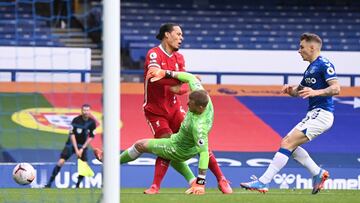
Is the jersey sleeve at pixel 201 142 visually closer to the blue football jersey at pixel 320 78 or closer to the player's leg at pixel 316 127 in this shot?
the player's leg at pixel 316 127

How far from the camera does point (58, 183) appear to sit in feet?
55.7

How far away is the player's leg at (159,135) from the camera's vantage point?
11578mm

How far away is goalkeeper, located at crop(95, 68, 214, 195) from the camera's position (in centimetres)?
1081

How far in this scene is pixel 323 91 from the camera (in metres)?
10.8

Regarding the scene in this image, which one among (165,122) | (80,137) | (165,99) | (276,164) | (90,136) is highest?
(165,99)

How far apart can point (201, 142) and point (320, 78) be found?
1.57 meters

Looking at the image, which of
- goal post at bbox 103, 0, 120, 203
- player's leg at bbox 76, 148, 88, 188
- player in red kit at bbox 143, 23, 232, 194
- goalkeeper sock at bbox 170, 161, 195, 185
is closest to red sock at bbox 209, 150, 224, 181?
player in red kit at bbox 143, 23, 232, 194

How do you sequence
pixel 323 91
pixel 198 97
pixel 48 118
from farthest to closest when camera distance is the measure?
pixel 48 118 → pixel 323 91 → pixel 198 97

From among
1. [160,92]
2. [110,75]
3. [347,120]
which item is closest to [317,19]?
[347,120]

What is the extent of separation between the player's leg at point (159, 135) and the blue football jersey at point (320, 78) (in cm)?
173

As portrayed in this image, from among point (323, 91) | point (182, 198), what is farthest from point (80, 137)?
point (323, 91)

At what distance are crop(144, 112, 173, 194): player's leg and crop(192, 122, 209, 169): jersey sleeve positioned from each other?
0.85 meters

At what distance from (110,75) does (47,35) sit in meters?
13.9

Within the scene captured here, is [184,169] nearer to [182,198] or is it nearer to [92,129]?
[182,198]
